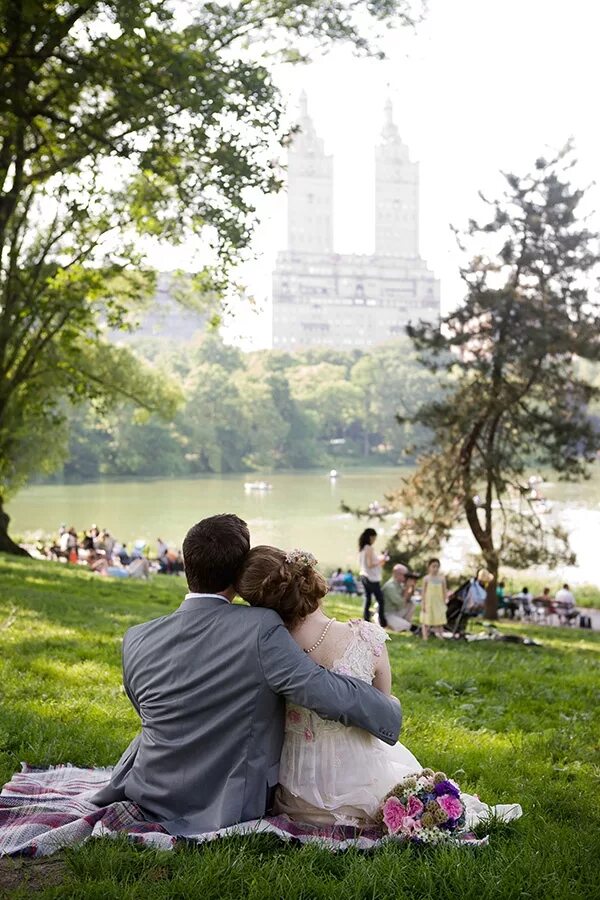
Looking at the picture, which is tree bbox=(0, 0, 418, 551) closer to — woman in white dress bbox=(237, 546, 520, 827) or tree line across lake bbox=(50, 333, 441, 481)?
woman in white dress bbox=(237, 546, 520, 827)

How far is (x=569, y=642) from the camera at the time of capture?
14258mm

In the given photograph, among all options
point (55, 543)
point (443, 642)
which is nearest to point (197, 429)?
point (55, 543)

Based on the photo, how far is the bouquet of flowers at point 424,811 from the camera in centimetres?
325

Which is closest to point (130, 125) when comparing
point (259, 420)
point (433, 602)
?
point (433, 602)

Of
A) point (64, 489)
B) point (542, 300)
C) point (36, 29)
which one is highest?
point (36, 29)

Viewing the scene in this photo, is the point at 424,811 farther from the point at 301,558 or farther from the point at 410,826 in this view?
the point at 301,558

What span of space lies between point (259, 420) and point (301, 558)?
8417 centimetres

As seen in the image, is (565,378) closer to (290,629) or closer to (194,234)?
(194,234)

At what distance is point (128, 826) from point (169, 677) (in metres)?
0.54

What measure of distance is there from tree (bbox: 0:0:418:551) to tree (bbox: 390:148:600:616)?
6079 mm

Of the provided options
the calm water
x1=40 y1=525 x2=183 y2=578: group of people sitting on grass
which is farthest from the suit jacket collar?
the calm water

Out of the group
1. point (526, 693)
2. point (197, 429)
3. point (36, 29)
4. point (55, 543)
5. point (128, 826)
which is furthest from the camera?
→ point (197, 429)

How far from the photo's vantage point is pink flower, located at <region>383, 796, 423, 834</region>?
128 inches

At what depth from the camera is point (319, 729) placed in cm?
336
